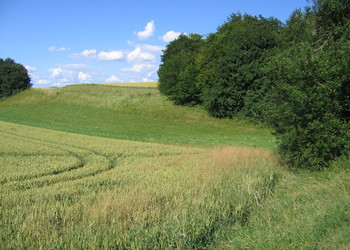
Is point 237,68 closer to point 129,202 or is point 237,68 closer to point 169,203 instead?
point 169,203

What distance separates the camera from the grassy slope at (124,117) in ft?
90.2

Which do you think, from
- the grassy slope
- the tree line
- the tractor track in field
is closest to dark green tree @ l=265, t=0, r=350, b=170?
the tree line

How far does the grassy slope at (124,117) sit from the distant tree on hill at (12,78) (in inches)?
178

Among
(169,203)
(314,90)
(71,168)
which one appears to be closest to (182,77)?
(71,168)

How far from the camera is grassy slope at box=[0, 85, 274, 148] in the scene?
90.2 ft

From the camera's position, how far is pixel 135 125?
35.1 m

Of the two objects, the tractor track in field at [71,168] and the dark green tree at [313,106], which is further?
the dark green tree at [313,106]

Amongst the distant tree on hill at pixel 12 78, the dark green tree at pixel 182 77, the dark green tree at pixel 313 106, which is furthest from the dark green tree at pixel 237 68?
the distant tree on hill at pixel 12 78

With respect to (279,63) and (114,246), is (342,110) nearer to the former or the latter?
(279,63)

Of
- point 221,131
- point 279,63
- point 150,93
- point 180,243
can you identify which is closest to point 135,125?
point 221,131

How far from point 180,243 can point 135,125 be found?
29.7 meters

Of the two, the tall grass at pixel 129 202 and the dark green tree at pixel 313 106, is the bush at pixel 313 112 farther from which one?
the tall grass at pixel 129 202

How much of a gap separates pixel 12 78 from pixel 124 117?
3988 cm

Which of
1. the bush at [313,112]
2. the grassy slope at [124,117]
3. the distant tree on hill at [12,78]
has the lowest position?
the grassy slope at [124,117]
